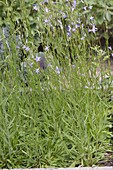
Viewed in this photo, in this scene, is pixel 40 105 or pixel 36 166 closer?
pixel 36 166

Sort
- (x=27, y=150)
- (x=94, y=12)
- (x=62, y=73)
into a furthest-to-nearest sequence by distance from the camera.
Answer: (x=94, y=12) → (x=62, y=73) → (x=27, y=150)

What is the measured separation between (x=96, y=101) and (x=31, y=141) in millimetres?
647

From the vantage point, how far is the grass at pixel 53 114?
9.43ft

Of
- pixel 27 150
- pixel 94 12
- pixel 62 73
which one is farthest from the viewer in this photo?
pixel 94 12

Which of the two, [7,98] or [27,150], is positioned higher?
[7,98]

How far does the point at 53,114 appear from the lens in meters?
2.90

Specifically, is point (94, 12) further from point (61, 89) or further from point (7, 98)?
point (7, 98)

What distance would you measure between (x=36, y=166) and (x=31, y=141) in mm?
193

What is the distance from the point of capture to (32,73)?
3072mm

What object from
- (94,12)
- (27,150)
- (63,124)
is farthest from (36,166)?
(94,12)

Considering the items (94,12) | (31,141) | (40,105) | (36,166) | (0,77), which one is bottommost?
(36,166)

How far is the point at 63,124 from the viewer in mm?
2992

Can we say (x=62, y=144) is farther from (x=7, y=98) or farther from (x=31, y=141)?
(x=7, y=98)

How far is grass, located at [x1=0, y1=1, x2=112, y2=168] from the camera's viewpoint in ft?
9.43
